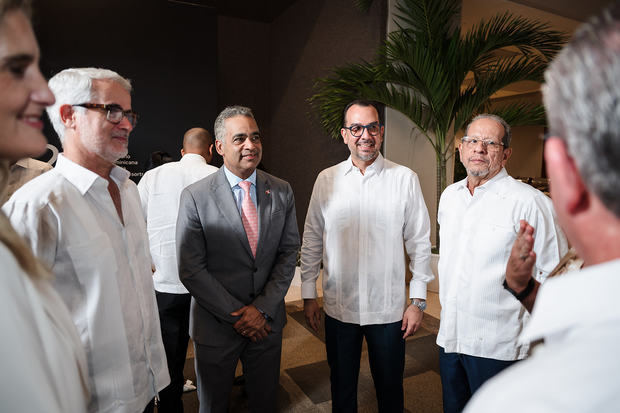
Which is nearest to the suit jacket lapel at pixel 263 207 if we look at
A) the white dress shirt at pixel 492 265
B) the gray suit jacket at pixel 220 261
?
the gray suit jacket at pixel 220 261

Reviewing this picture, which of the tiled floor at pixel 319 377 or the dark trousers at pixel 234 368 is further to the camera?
the tiled floor at pixel 319 377

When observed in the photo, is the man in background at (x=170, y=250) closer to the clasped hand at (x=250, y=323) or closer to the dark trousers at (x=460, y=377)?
the clasped hand at (x=250, y=323)

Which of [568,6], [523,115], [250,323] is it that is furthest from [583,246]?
[568,6]

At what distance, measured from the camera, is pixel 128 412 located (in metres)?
1.28

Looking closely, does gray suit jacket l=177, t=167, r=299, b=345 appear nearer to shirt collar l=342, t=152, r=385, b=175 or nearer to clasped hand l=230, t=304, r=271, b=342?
clasped hand l=230, t=304, r=271, b=342

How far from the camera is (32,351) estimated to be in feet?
1.77

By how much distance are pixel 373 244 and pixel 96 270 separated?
1.33 meters

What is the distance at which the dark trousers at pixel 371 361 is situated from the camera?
6.53 feet

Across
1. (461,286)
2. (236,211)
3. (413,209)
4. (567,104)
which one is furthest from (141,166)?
(567,104)

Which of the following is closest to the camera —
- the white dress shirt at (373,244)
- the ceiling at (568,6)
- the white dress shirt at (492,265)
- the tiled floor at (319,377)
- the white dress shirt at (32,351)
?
the white dress shirt at (32,351)

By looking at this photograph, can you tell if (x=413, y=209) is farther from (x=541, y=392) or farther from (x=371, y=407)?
(x=541, y=392)

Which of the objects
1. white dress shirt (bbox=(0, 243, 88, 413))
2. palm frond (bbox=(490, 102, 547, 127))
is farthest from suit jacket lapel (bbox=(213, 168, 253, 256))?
palm frond (bbox=(490, 102, 547, 127))

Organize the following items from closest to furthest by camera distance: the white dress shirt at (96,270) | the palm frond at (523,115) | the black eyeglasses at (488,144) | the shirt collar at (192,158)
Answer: the white dress shirt at (96,270), the black eyeglasses at (488,144), the shirt collar at (192,158), the palm frond at (523,115)

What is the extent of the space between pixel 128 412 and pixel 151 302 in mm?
385
